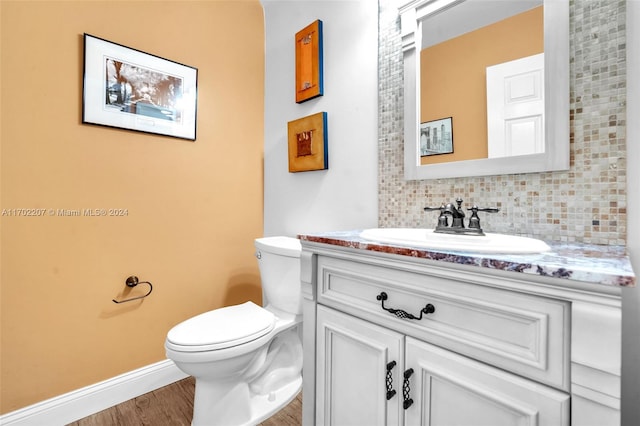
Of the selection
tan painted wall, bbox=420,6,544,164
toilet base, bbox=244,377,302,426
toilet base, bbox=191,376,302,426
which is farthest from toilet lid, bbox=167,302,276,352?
tan painted wall, bbox=420,6,544,164

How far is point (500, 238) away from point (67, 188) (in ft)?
5.95

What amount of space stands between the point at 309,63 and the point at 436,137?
3.05 ft

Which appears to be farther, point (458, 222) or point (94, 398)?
point (94, 398)

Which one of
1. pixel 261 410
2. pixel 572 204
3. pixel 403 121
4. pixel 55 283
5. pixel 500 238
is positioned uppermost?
pixel 403 121

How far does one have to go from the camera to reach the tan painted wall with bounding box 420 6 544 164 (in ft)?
3.28

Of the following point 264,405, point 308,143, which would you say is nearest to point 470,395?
point 264,405

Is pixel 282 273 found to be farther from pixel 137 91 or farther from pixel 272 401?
pixel 137 91

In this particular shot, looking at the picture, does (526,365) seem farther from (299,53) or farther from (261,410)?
(299,53)

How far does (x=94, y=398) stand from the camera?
1485 mm

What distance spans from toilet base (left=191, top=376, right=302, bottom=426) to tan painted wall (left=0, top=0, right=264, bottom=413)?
625 mm

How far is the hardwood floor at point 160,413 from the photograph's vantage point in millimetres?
1418

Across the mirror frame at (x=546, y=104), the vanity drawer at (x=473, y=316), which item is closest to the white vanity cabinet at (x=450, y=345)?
the vanity drawer at (x=473, y=316)

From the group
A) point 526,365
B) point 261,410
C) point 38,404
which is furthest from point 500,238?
point 38,404

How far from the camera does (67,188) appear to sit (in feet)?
4.69
